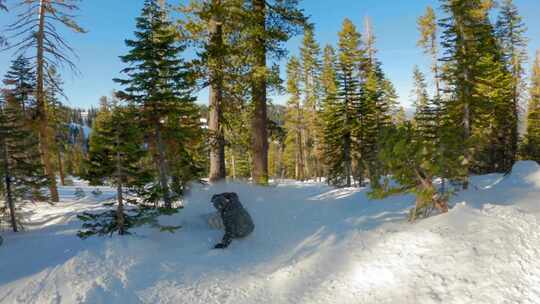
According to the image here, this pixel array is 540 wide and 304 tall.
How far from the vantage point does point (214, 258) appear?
6.94 metres

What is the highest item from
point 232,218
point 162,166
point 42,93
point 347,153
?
point 42,93

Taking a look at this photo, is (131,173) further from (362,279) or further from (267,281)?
(362,279)

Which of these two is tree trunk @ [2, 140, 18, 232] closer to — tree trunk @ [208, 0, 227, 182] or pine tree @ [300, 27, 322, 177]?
tree trunk @ [208, 0, 227, 182]

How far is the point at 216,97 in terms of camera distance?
11391 mm

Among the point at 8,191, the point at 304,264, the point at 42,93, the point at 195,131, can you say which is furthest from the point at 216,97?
the point at 42,93

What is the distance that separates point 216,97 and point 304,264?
7440mm

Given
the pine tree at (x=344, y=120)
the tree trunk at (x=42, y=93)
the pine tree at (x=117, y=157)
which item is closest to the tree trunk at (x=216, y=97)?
the pine tree at (x=117, y=157)

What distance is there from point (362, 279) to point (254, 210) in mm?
5744

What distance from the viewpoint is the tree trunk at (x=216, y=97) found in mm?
10625

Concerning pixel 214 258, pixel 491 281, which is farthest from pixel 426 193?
pixel 214 258

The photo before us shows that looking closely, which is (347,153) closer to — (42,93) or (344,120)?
(344,120)

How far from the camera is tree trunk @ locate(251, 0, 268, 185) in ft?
36.2

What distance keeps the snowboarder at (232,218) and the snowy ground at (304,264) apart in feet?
0.94

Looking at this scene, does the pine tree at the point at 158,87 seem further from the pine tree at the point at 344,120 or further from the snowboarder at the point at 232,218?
the pine tree at the point at 344,120
